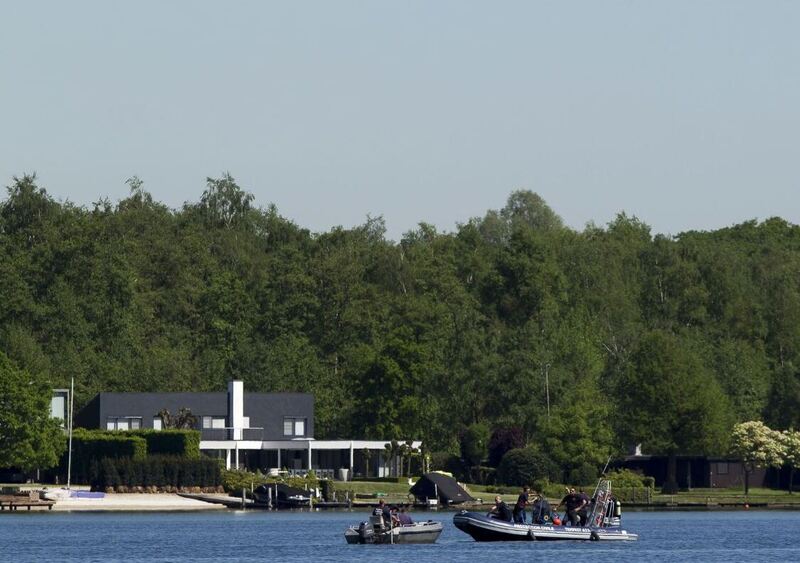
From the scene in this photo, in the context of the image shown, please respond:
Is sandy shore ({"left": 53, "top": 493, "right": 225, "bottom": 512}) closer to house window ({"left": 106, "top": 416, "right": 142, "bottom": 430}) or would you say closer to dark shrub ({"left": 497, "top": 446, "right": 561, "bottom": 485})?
house window ({"left": 106, "top": 416, "right": 142, "bottom": 430})

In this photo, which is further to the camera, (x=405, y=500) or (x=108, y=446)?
(x=108, y=446)

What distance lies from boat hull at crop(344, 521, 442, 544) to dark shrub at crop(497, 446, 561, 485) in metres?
42.5

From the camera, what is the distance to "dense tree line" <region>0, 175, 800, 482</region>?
447 feet

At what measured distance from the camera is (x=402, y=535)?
85062mm

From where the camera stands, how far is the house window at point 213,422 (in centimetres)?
13912

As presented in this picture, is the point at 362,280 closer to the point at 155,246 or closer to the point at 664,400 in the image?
the point at 155,246

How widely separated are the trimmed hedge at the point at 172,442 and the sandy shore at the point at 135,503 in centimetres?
523

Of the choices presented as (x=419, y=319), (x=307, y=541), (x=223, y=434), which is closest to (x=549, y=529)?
(x=307, y=541)

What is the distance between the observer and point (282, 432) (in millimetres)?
142750

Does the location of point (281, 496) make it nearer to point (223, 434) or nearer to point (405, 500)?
point (405, 500)

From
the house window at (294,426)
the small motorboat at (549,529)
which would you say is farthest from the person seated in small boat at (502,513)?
the house window at (294,426)

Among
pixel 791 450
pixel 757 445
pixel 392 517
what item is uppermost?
pixel 757 445

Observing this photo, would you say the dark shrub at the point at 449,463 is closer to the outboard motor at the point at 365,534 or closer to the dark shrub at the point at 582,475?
the dark shrub at the point at 582,475

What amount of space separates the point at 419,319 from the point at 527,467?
26930 millimetres
